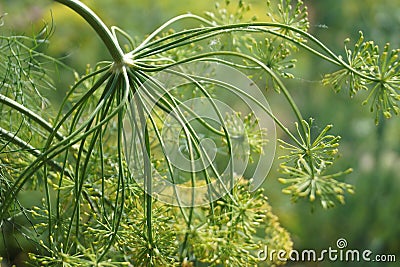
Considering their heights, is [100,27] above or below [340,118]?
below

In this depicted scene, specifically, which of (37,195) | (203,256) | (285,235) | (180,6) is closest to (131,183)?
(203,256)

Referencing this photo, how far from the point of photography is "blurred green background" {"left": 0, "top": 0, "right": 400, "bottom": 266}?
5.58 ft

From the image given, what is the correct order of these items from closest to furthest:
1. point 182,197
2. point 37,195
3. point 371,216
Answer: point 182,197 → point 37,195 → point 371,216

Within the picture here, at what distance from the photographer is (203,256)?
0.56 metres

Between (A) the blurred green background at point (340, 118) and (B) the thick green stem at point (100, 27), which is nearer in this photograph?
(B) the thick green stem at point (100, 27)

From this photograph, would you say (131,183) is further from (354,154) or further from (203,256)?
(354,154)

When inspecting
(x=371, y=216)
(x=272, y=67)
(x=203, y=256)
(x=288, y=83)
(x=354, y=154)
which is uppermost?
(x=288, y=83)

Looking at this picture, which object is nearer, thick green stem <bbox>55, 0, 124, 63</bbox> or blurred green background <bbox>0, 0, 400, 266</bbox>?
thick green stem <bbox>55, 0, 124, 63</bbox>

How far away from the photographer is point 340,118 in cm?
183

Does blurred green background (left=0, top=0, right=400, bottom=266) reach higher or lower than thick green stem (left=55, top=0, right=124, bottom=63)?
higher

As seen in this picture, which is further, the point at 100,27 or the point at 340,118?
the point at 340,118

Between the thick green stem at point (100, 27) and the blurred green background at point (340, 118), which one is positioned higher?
the blurred green background at point (340, 118)

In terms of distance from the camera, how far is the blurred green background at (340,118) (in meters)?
1.70

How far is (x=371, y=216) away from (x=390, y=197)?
8 centimetres
